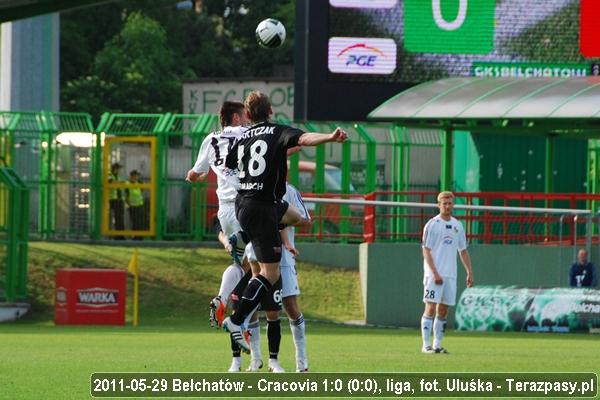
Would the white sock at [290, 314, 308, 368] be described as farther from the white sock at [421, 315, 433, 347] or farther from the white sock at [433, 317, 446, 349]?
the white sock at [421, 315, 433, 347]

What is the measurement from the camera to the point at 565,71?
116 ft

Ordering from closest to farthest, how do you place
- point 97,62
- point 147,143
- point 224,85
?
point 147,143 → point 224,85 → point 97,62

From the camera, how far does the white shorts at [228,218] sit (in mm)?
15117

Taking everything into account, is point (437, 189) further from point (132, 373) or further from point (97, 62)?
point (97, 62)

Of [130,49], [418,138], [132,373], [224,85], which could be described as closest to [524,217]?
[418,138]

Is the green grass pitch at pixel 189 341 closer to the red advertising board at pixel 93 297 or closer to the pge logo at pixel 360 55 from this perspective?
the red advertising board at pixel 93 297

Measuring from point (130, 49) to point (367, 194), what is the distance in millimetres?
38852

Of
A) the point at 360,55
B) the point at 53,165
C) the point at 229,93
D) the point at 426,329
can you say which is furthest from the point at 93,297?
the point at 229,93

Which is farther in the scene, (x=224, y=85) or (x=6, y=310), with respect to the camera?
(x=224, y=85)

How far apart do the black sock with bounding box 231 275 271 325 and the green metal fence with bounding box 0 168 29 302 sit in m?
17.7

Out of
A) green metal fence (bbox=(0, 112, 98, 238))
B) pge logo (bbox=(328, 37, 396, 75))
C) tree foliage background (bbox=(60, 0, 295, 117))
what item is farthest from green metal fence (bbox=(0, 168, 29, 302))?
tree foliage background (bbox=(60, 0, 295, 117))

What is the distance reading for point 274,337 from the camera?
14469 mm

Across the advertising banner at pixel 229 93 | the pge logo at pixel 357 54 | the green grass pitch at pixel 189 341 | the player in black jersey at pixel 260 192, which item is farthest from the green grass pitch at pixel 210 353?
the advertising banner at pixel 229 93
